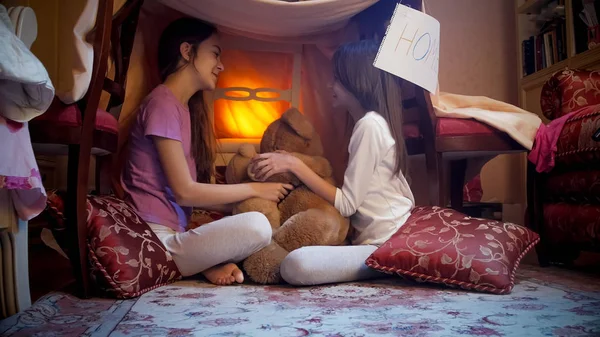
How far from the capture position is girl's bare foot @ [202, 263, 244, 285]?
4.03 feet

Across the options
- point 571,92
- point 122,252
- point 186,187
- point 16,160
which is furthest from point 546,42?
point 16,160

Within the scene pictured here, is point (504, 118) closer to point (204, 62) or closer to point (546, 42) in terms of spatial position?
point (204, 62)

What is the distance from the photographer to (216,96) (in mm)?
1760

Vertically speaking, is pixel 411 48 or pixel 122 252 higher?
pixel 411 48

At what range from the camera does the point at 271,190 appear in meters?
1.33

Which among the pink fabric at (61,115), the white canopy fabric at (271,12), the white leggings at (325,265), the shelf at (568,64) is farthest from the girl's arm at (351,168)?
the shelf at (568,64)

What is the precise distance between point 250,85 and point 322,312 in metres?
1.08

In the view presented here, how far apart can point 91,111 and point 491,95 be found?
226 cm

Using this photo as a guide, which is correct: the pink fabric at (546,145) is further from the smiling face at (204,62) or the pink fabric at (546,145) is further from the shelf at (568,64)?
the smiling face at (204,62)

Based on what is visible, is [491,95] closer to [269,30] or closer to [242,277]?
[269,30]

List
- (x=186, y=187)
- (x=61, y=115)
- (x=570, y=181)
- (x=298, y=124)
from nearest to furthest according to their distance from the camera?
1. (x=61, y=115)
2. (x=186, y=187)
3. (x=298, y=124)
4. (x=570, y=181)

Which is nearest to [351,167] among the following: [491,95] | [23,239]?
[23,239]

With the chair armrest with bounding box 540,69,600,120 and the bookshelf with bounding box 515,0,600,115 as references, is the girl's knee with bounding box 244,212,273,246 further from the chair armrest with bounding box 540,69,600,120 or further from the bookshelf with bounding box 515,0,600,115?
the bookshelf with bounding box 515,0,600,115

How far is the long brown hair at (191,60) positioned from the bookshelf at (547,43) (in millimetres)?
1662
